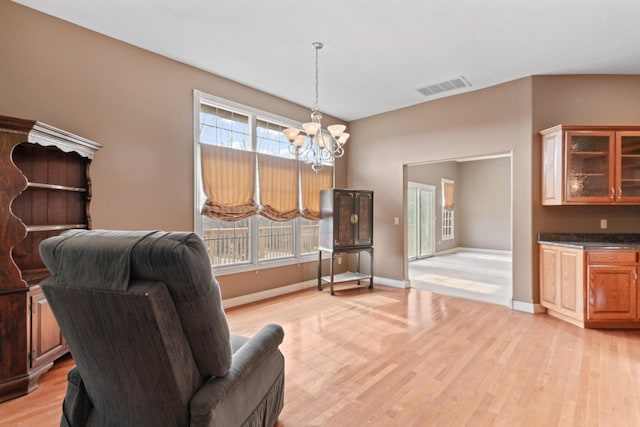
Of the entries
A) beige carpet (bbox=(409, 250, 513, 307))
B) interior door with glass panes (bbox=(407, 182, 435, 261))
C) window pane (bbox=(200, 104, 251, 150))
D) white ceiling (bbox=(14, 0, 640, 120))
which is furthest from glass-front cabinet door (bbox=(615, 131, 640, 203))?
window pane (bbox=(200, 104, 251, 150))

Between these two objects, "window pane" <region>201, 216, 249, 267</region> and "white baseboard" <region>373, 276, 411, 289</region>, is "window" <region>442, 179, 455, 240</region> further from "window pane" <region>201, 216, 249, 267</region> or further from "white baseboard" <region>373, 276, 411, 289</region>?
"window pane" <region>201, 216, 249, 267</region>

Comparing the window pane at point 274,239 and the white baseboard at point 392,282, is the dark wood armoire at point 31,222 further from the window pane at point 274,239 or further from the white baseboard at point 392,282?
the white baseboard at point 392,282

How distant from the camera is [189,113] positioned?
3.89m

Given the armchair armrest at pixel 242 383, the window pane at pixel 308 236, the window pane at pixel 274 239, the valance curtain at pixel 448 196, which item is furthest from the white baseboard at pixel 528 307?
the valance curtain at pixel 448 196

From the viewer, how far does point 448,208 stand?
9.80 metres

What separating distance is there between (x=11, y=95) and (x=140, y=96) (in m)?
1.06

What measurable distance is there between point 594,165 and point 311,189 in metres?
3.90

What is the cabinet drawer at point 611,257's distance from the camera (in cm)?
348

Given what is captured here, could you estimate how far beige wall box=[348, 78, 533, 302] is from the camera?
164 inches

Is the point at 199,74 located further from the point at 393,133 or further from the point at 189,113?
the point at 393,133

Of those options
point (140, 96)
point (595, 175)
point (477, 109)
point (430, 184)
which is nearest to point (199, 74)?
point (140, 96)

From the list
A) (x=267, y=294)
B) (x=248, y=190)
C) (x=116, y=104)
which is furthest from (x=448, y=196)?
(x=116, y=104)

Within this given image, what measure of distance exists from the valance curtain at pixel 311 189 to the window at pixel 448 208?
17.9ft

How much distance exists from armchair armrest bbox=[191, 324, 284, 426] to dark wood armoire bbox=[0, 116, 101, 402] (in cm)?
189
